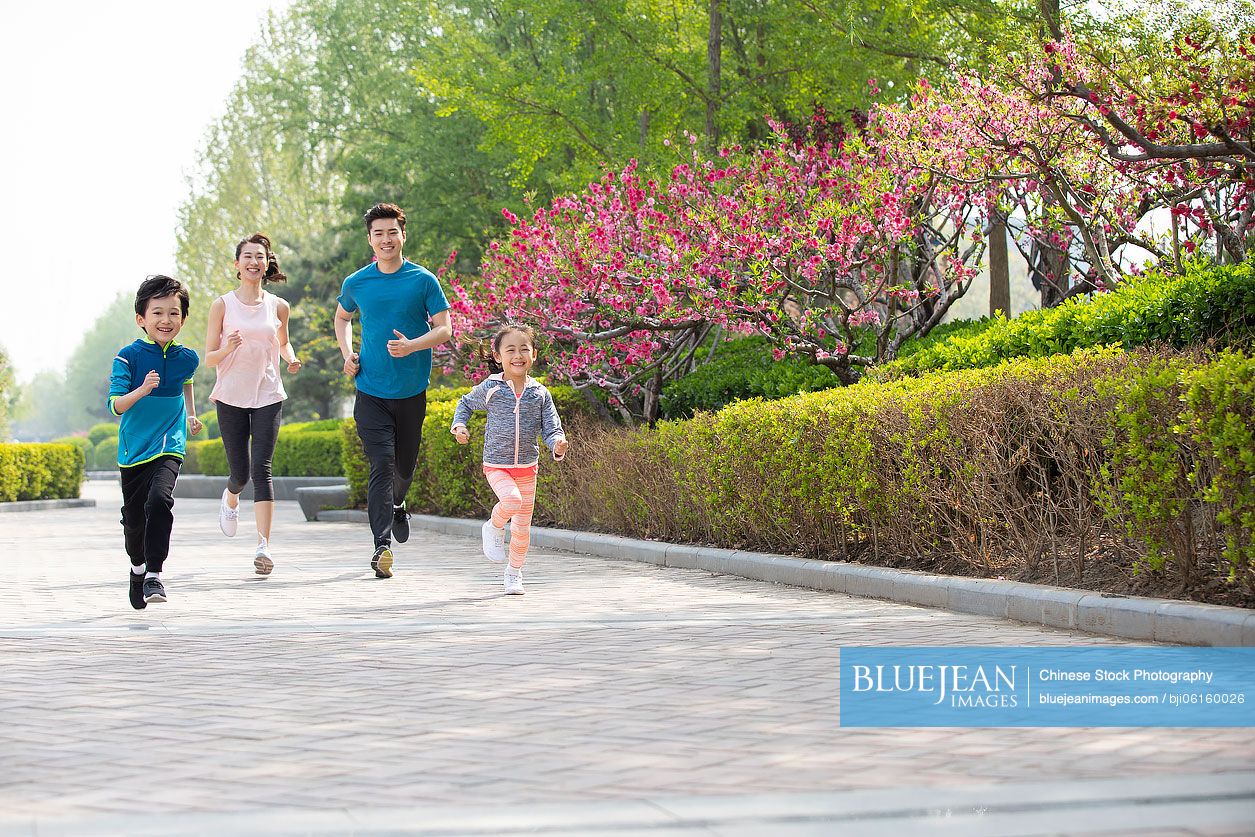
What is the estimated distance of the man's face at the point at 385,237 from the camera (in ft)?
34.0

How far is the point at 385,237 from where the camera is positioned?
408 inches

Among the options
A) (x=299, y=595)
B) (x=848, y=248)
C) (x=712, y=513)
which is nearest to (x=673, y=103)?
(x=848, y=248)

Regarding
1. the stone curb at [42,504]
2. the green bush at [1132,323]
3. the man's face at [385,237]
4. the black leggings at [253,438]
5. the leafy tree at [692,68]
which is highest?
the leafy tree at [692,68]

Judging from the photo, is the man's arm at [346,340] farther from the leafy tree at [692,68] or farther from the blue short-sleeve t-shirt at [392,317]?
the leafy tree at [692,68]

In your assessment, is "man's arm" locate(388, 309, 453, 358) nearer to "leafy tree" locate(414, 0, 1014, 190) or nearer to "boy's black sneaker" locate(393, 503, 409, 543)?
"boy's black sneaker" locate(393, 503, 409, 543)

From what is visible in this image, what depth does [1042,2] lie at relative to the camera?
1791cm

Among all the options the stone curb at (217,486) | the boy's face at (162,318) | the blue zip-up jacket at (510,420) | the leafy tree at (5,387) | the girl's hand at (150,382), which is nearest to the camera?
the girl's hand at (150,382)

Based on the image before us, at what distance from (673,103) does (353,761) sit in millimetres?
19350

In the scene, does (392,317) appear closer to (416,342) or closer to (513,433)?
(416,342)

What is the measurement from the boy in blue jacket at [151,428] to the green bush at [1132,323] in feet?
19.2

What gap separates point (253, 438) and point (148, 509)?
197 cm

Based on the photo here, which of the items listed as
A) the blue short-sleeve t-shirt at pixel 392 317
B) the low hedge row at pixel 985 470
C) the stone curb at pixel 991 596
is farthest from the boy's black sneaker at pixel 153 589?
the low hedge row at pixel 985 470

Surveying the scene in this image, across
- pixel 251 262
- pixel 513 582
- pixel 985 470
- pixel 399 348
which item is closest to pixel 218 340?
pixel 251 262

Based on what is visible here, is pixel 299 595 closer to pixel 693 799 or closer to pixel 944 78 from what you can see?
pixel 693 799
